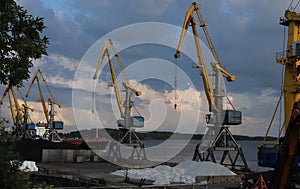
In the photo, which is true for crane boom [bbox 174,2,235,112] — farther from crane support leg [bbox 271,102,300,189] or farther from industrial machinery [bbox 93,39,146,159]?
crane support leg [bbox 271,102,300,189]

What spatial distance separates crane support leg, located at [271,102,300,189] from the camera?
18.3 meters

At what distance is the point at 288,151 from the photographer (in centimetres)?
1886

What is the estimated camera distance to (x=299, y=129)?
18016mm

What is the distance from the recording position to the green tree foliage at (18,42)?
800 cm

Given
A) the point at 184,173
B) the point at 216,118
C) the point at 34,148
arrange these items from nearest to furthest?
the point at 184,173, the point at 216,118, the point at 34,148

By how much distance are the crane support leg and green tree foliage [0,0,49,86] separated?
13223 mm

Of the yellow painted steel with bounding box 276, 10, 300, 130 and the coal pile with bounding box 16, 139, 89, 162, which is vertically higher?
the yellow painted steel with bounding box 276, 10, 300, 130

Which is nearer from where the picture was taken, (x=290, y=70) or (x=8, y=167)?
(x=8, y=167)

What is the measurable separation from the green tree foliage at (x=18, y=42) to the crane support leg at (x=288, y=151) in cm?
1322

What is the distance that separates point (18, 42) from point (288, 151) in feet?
47.9

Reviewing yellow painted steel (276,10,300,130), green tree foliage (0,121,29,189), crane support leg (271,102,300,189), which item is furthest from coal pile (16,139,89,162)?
green tree foliage (0,121,29,189)

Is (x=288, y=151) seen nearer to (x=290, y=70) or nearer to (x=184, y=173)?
(x=184, y=173)

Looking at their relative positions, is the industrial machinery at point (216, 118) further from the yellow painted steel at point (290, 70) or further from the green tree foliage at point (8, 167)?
the green tree foliage at point (8, 167)

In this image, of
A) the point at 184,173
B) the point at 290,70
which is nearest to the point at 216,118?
the point at 290,70
